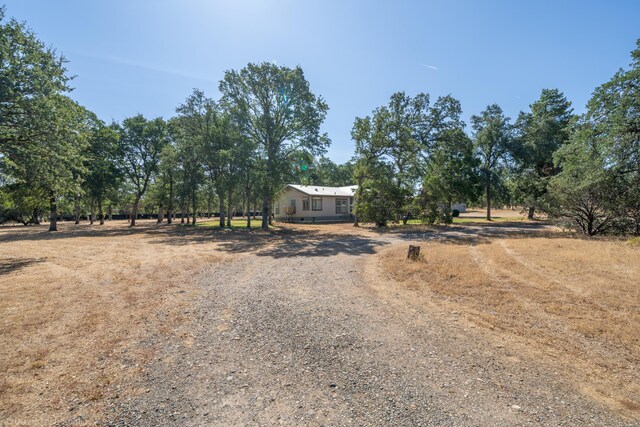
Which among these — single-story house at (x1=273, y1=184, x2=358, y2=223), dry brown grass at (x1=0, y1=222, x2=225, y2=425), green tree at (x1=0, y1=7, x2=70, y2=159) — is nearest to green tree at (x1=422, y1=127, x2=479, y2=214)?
single-story house at (x1=273, y1=184, x2=358, y2=223)

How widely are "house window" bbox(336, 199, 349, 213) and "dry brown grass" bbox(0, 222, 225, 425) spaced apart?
2996cm

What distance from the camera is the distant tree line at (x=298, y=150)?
1216 cm

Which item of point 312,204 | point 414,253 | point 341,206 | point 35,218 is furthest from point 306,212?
Result: point 35,218

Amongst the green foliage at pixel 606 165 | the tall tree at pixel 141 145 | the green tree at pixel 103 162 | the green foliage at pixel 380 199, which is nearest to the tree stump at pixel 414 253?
the green foliage at pixel 606 165

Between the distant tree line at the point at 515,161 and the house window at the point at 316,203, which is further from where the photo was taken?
the house window at the point at 316,203

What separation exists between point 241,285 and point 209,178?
24.6m

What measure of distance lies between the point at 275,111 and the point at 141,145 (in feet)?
63.3

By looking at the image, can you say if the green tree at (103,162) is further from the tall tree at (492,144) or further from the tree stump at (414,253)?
the tall tree at (492,144)

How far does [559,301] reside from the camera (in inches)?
262

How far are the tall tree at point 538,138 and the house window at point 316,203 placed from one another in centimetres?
2490

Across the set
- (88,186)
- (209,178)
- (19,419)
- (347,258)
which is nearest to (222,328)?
(19,419)

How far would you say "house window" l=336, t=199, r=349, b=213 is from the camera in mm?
39647

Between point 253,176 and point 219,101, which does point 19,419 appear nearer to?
point 253,176

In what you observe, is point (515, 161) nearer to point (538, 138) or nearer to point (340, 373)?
point (538, 138)
